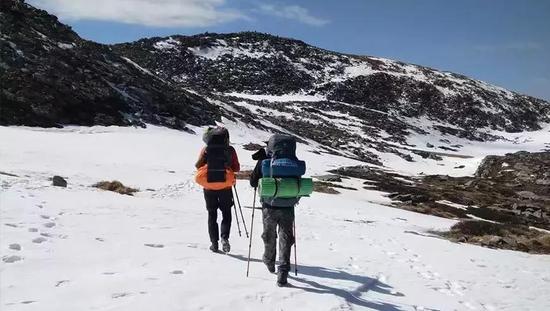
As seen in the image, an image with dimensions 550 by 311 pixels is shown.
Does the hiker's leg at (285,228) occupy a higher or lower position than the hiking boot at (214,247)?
higher

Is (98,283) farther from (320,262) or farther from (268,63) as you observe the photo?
(268,63)

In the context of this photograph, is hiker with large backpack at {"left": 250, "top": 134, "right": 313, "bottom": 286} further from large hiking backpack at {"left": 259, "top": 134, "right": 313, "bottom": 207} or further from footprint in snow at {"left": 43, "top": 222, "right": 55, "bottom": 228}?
footprint in snow at {"left": 43, "top": 222, "right": 55, "bottom": 228}

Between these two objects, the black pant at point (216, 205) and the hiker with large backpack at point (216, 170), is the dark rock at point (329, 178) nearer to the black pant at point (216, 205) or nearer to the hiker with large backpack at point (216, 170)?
the black pant at point (216, 205)

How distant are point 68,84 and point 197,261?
3918 centimetres


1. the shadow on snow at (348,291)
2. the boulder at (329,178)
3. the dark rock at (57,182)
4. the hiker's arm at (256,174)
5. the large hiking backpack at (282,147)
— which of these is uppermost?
the large hiking backpack at (282,147)

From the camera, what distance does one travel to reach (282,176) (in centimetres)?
815

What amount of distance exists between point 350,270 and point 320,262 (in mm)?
704

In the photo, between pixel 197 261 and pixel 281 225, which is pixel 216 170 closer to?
pixel 197 261

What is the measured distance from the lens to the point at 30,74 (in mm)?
40281

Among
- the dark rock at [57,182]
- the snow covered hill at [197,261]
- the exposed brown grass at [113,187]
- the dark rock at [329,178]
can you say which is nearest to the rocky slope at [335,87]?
the dark rock at [329,178]

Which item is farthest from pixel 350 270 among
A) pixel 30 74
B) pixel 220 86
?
pixel 220 86

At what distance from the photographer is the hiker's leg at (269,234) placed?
27.3ft

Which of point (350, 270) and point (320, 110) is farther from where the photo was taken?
point (320, 110)

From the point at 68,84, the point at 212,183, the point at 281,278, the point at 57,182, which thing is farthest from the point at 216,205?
the point at 68,84
